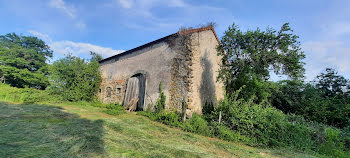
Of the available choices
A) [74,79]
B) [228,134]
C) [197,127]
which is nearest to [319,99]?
[228,134]

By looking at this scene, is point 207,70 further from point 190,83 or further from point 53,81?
point 53,81

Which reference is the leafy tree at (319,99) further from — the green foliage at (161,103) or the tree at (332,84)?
the green foliage at (161,103)

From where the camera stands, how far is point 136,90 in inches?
345

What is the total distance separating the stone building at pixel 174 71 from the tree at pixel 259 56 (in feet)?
4.02

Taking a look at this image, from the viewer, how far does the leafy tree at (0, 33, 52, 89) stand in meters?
18.8

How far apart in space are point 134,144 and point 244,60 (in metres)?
6.55

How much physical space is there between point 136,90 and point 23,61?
69.7 ft

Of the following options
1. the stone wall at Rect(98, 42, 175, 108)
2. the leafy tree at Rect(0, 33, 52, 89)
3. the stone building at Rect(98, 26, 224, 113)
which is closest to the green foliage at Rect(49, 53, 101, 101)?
the stone wall at Rect(98, 42, 175, 108)

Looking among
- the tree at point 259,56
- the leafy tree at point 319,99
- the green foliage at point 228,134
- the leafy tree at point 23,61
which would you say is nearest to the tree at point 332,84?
the leafy tree at point 319,99

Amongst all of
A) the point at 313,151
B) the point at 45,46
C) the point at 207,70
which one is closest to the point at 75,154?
the point at 313,151

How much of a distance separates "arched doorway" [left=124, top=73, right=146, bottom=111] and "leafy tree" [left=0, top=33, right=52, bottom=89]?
18961 millimetres

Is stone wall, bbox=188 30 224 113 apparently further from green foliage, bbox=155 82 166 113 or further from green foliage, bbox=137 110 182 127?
green foliage, bbox=155 82 166 113

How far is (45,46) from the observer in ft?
76.1

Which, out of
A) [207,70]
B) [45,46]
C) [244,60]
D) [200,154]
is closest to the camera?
[200,154]
